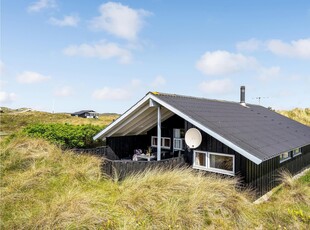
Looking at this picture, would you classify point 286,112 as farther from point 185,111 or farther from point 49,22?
point 49,22

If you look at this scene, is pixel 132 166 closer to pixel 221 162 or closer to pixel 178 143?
pixel 221 162

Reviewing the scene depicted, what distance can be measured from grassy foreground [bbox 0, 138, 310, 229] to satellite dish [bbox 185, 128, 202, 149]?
226cm

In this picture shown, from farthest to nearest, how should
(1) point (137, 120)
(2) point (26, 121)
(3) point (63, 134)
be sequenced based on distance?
(2) point (26, 121) → (3) point (63, 134) → (1) point (137, 120)

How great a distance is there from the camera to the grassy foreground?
5.98 metres

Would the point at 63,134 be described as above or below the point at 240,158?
above

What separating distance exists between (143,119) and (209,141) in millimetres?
4566

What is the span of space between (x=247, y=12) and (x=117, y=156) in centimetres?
1150

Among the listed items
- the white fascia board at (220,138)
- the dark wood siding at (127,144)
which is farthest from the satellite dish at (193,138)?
the dark wood siding at (127,144)

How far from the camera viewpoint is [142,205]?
6.85 m

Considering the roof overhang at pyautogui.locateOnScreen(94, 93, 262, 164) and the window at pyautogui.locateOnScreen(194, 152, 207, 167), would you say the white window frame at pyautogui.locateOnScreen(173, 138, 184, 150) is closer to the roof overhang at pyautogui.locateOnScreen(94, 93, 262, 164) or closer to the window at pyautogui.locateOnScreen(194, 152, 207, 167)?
the roof overhang at pyautogui.locateOnScreen(94, 93, 262, 164)

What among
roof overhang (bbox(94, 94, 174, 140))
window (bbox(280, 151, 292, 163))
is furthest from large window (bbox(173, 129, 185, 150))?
window (bbox(280, 151, 292, 163))

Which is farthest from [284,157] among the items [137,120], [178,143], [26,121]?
[26,121]

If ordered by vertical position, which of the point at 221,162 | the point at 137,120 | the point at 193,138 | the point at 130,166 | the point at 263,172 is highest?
the point at 137,120

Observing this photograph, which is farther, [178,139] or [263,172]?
[178,139]
